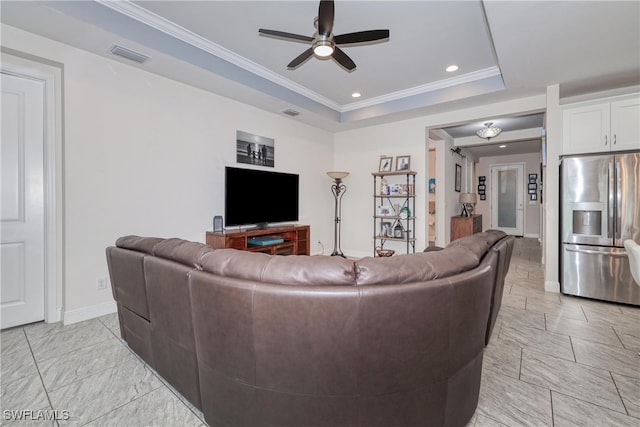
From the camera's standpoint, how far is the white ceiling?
2.23 meters

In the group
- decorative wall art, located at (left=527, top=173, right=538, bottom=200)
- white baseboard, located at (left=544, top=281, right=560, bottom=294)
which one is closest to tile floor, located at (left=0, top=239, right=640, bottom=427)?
white baseboard, located at (left=544, top=281, right=560, bottom=294)

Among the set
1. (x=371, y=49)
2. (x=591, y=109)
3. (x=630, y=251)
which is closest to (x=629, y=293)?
(x=630, y=251)

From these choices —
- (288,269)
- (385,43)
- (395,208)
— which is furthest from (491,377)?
(395,208)

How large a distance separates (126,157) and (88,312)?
1.54 meters

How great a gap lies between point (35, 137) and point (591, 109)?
5.76m

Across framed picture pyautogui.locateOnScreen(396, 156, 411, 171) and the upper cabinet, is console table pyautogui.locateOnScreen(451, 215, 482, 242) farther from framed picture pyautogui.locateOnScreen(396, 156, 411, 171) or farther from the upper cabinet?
the upper cabinet

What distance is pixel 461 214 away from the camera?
276 inches

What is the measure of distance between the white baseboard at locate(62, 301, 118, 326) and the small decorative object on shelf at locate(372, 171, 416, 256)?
12.4 feet

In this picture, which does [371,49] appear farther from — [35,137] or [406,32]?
[35,137]

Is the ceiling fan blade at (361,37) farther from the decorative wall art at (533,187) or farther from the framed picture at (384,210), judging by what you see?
the decorative wall art at (533,187)

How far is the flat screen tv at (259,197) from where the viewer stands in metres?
3.85

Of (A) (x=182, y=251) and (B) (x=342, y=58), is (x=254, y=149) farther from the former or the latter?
(A) (x=182, y=251)

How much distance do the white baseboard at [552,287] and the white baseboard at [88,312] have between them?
493 centimetres

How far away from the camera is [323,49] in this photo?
2408mm
